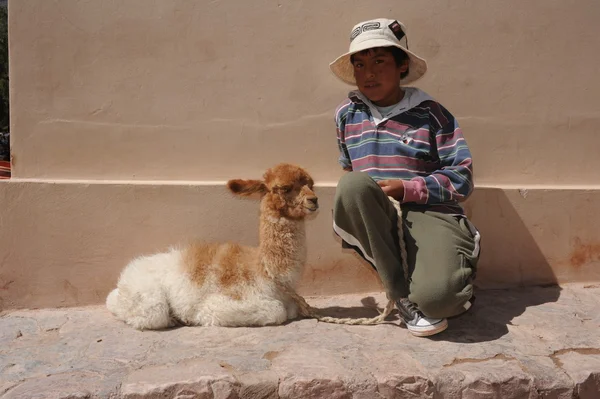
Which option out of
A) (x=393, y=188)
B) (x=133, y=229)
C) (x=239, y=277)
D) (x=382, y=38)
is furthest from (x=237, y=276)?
(x=382, y=38)

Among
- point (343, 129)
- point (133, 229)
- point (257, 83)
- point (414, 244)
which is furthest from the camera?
point (257, 83)

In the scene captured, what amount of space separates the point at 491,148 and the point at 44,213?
10.7ft

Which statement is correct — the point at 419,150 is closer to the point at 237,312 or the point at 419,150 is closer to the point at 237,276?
the point at 237,276

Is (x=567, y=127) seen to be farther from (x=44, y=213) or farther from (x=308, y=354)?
(x=44, y=213)

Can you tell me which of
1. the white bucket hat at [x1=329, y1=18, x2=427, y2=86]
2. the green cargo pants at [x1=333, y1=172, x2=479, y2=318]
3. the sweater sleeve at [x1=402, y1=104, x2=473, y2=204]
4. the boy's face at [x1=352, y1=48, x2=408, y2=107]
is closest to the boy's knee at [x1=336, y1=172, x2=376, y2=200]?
the green cargo pants at [x1=333, y1=172, x2=479, y2=318]

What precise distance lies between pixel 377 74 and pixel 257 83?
97cm

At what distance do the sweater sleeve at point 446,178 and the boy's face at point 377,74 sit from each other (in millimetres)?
422

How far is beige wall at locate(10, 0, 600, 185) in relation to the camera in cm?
352

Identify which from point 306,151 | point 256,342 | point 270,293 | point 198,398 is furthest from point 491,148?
point 198,398

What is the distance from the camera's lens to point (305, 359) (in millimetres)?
2557

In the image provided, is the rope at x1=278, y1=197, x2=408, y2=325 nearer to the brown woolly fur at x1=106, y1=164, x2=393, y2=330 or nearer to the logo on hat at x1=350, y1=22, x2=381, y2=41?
the brown woolly fur at x1=106, y1=164, x2=393, y2=330

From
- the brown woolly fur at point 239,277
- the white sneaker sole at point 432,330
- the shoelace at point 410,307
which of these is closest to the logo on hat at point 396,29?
the brown woolly fur at point 239,277

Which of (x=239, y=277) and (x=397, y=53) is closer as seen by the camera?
(x=239, y=277)

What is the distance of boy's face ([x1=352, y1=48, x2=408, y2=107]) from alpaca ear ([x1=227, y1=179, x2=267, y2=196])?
90 centimetres
